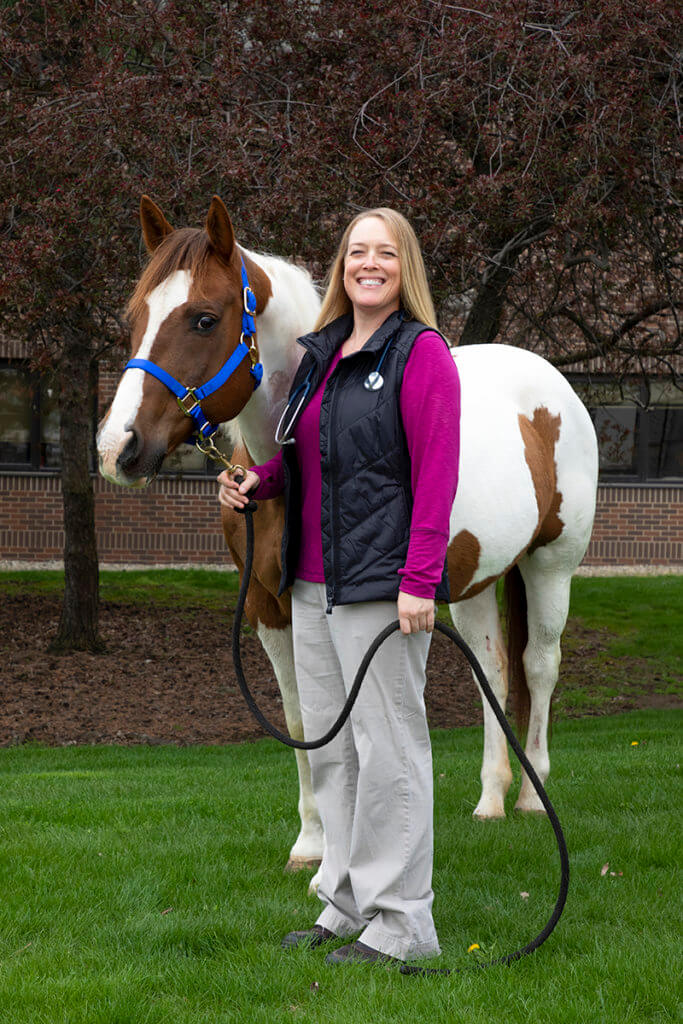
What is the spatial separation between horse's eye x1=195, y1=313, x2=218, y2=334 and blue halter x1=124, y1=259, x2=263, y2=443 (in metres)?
0.11

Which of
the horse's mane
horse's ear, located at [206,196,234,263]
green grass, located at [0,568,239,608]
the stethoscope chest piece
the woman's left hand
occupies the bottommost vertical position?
green grass, located at [0,568,239,608]

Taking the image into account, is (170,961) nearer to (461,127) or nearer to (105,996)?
(105,996)

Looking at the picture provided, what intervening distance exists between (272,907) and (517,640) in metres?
2.23

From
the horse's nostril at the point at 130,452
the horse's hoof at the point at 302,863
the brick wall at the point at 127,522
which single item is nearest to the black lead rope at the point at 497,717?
the horse's nostril at the point at 130,452

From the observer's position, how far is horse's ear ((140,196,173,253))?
3.29 m

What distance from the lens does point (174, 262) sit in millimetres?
3133

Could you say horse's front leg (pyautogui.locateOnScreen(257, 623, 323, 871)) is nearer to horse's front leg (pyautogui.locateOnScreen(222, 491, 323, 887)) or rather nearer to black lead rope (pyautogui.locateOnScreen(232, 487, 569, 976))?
horse's front leg (pyautogui.locateOnScreen(222, 491, 323, 887))

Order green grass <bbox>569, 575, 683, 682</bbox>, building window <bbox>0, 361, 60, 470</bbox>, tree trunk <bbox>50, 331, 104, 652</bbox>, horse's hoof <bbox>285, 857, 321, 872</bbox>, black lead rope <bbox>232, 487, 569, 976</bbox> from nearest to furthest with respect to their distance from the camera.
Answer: black lead rope <bbox>232, 487, 569, 976</bbox> < horse's hoof <bbox>285, 857, 321, 872</bbox> < tree trunk <bbox>50, 331, 104, 652</bbox> < green grass <bbox>569, 575, 683, 682</bbox> < building window <bbox>0, 361, 60, 470</bbox>

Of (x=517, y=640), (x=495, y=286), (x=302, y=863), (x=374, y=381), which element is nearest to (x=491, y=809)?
(x=517, y=640)

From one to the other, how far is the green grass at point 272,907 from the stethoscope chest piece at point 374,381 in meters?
1.64

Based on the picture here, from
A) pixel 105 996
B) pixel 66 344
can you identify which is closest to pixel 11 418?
pixel 66 344

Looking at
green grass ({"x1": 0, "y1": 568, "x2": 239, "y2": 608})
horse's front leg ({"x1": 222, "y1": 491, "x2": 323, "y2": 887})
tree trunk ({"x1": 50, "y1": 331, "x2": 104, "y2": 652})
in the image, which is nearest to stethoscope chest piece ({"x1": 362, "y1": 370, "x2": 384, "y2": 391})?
horse's front leg ({"x1": 222, "y1": 491, "x2": 323, "y2": 887})

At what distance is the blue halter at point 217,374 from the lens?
9.89 ft

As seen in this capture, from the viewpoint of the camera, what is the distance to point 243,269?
328 cm
